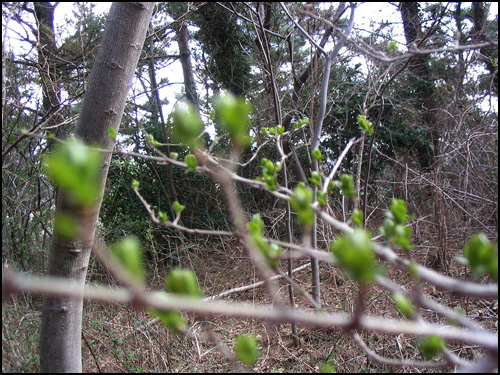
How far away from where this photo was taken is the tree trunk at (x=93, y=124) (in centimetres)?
148

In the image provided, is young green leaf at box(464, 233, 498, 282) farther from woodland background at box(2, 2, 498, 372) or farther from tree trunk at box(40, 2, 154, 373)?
tree trunk at box(40, 2, 154, 373)

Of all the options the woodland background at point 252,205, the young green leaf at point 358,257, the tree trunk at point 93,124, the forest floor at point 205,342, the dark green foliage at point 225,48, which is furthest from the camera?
the dark green foliage at point 225,48

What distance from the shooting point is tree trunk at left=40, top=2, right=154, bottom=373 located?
1479 millimetres

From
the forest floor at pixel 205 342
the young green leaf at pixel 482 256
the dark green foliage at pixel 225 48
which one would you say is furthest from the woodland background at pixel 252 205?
the dark green foliage at pixel 225 48

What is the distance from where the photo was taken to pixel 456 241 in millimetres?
3830

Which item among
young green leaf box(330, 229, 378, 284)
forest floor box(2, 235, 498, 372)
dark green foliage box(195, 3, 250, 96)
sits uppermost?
dark green foliage box(195, 3, 250, 96)

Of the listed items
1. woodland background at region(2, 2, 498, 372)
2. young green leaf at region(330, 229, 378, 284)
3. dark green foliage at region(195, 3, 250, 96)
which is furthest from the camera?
dark green foliage at region(195, 3, 250, 96)

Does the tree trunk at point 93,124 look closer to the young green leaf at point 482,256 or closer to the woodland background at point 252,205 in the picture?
the woodland background at point 252,205

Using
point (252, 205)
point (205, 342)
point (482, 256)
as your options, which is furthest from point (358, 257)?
point (252, 205)

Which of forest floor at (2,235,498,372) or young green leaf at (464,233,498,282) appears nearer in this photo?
young green leaf at (464,233,498,282)

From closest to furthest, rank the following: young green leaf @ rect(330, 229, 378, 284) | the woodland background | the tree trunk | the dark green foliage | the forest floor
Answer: young green leaf @ rect(330, 229, 378, 284) → the tree trunk → the forest floor → the woodland background → the dark green foliage

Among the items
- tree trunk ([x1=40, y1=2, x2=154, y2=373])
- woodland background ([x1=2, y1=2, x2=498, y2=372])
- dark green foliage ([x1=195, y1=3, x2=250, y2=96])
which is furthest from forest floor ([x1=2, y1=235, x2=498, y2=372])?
dark green foliage ([x1=195, y1=3, x2=250, y2=96])

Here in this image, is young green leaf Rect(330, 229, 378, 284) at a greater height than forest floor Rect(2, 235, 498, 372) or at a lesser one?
greater

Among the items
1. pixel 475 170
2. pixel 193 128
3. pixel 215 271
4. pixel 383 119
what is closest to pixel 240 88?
pixel 383 119
